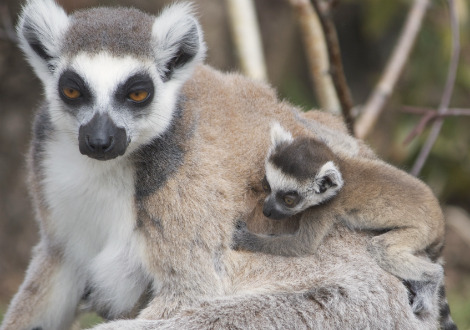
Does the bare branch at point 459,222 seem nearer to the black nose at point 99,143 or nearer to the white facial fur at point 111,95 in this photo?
the white facial fur at point 111,95

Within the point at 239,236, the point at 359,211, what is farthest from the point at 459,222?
the point at 239,236

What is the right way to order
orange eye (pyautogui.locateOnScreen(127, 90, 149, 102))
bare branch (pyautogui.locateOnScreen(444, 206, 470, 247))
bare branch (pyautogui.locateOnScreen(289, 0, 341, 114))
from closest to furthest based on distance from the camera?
1. orange eye (pyautogui.locateOnScreen(127, 90, 149, 102))
2. bare branch (pyautogui.locateOnScreen(289, 0, 341, 114))
3. bare branch (pyautogui.locateOnScreen(444, 206, 470, 247))

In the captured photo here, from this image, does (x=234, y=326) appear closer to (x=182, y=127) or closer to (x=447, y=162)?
(x=182, y=127)

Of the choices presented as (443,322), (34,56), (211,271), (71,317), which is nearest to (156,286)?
(211,271)

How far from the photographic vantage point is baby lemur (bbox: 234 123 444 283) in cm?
494

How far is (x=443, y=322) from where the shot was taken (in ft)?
17.8

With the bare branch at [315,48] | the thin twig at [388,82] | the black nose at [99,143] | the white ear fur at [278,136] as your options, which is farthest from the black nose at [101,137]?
the bare branch at [315,48]

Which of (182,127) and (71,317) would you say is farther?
(71,317)

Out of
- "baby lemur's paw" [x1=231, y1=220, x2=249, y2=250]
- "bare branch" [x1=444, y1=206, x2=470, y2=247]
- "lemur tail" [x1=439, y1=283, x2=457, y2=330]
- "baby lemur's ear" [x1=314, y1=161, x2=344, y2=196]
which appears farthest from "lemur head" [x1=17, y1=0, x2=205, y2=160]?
"bare branch" [x1=444, y1=206, x2=470, y2=247]

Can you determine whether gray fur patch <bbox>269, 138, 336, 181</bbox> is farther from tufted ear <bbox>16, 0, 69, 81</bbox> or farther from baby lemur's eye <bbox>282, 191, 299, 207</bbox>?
tufted ear <bbox>16, 0, 69, 81</bbox>

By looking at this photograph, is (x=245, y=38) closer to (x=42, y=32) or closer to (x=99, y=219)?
(x=42, y=32)

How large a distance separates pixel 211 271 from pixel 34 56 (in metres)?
2.05

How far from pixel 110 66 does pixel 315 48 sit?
4.72 meters

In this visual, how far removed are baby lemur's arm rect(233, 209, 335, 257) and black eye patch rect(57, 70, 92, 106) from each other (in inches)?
60.3
